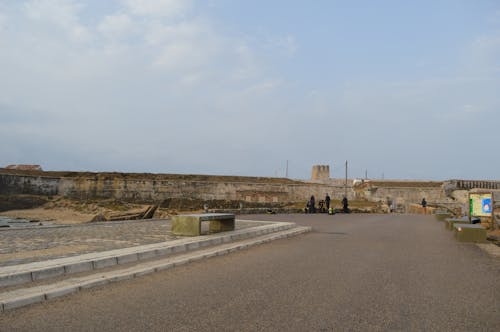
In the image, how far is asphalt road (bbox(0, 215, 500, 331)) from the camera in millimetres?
4695

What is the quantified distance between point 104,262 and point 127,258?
622 mm

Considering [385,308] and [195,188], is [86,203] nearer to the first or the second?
[195,188]

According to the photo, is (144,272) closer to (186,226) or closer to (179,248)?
(179,248)

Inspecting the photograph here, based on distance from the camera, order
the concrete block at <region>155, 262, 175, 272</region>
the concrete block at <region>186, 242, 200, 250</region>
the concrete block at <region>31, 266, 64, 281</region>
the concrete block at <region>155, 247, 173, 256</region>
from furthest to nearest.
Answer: the concrete block at <region>186, 242, 200, 250</region> → the concrete block at <region>155, 247, 173, 256</region> → the concrete block at <region>155, 262, 175, 272</region> → the concrete block at <region>31, 266, 64, 281</region>

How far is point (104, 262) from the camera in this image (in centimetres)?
780

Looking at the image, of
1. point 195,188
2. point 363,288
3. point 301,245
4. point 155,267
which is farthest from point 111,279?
point 195,188

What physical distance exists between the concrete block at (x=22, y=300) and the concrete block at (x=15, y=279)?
82 centimetres

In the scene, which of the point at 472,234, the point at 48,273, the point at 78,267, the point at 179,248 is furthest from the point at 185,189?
the point at 48,273

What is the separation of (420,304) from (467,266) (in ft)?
13.3

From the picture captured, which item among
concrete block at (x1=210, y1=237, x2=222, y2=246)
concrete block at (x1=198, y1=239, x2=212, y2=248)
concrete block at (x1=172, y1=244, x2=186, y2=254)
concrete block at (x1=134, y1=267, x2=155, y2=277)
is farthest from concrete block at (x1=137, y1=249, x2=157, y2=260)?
concrete block at (x1=210, y1=237, x2=222, y2=246)

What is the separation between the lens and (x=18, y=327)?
4477mm

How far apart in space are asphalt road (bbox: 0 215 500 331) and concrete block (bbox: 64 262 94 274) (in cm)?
109

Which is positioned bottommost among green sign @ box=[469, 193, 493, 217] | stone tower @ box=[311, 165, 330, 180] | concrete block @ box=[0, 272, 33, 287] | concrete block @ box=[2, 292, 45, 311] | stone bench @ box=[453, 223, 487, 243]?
concrete block @ box=[2, 292, 45, 311]

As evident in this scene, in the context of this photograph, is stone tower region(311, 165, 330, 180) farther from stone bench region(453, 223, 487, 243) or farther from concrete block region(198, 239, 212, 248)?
concrete block region(198, 239, 212, 248)
